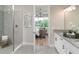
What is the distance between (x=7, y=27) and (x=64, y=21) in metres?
2.39

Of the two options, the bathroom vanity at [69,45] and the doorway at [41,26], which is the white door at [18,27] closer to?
the doorway at [41,26]

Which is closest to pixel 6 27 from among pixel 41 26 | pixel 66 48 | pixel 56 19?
pixel 41 26

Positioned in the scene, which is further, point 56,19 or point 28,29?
point 28,29

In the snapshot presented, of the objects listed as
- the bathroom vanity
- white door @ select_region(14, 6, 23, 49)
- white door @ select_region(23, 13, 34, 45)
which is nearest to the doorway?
white door @ select_region(23, 13, 34, 45)

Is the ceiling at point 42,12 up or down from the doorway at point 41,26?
up

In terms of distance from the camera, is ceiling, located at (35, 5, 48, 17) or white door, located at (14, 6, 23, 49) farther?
ceiling, located at (35, 5, 48, 17)

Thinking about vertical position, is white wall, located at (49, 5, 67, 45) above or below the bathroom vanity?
above

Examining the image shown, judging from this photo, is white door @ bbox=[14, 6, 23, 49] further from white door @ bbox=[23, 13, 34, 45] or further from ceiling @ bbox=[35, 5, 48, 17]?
ceiling @ bbox=[35, 5, 48, 17]

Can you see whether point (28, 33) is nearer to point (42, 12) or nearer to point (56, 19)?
point (42, 12)

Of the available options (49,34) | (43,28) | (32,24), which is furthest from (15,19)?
(49,34)

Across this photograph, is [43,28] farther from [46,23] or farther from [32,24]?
[32,24]

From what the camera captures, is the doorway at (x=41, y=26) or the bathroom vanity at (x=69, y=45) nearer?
the bathroom vanity at (x=69, y=45)

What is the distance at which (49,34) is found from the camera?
523cm

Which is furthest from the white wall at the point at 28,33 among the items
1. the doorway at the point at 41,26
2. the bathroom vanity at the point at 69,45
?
the bathroom vanity at the point at 69,45
